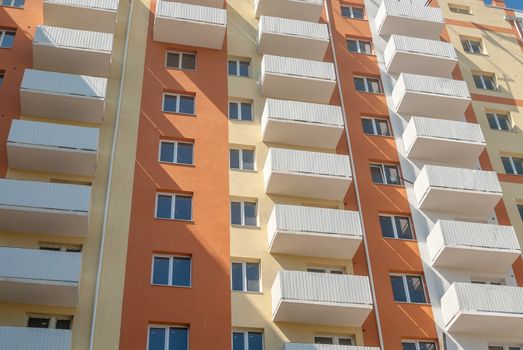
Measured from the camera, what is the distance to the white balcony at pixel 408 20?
37156 millimetres

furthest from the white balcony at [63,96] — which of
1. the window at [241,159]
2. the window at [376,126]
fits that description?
the window at [376,126]

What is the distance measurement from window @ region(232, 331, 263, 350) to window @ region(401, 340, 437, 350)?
5569mm

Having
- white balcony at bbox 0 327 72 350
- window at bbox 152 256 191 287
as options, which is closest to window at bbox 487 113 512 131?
window at bbox 152 256 191 287

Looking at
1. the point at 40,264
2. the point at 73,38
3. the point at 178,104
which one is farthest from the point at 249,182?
the point at 73,38

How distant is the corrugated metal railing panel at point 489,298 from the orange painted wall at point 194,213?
349 inches

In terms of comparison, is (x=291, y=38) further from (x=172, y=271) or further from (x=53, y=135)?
(x=172, y=271)

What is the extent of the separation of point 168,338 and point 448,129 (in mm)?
16037

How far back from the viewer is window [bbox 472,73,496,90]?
37.6 m

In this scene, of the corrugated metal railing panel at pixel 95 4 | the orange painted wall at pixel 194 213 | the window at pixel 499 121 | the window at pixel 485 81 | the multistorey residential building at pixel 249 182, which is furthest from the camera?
the window at pixel 485 81

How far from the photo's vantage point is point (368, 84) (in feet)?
116

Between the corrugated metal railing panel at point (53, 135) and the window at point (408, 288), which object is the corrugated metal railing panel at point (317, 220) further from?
the corrugated metal railing panel at point (53, 135)

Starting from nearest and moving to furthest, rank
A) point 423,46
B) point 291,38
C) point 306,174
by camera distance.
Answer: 1. point 306,174
2. point 291,38
3. point 423,46

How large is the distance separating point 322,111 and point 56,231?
499 inches

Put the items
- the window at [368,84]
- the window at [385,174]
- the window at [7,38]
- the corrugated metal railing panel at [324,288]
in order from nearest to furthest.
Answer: the corrugated metal railing panel at [324,288], the window at [385,174], the window at [7,38], the window at [368,84]
